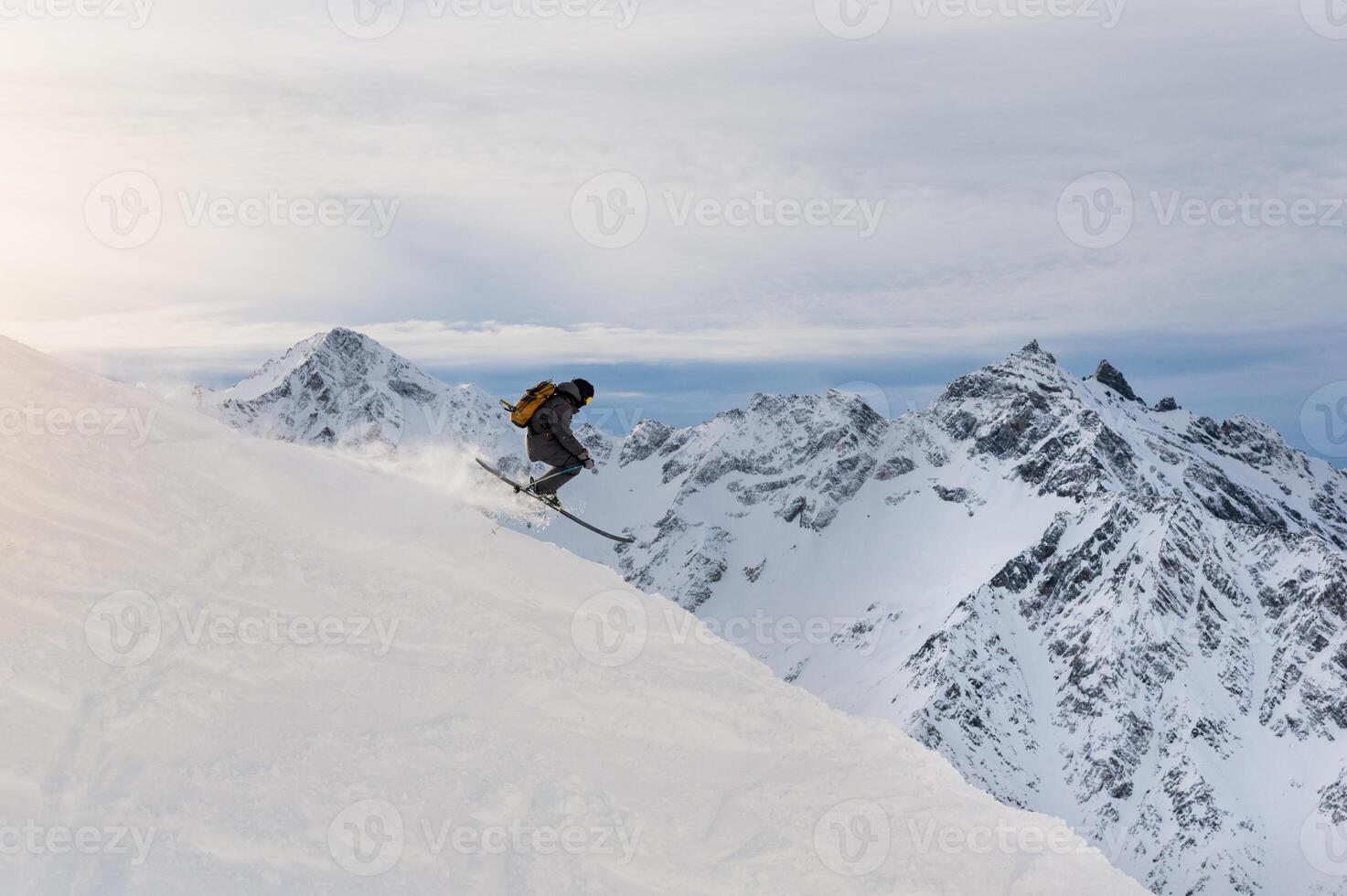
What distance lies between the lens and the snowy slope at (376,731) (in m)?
10.8

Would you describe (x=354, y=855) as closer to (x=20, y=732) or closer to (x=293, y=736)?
(x=293, y=736)

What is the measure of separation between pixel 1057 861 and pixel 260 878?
31.2ft

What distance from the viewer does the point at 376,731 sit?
41.7 feet

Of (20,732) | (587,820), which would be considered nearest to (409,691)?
(587,820)

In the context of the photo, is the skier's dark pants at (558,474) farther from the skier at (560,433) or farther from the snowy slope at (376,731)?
the snowy slope at (376,731)

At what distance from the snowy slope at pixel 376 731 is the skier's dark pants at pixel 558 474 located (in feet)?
10.1

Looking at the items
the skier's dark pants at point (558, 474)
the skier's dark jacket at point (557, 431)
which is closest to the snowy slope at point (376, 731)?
the skier's dark jacket at point (557, 431)

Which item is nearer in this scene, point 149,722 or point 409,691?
point 149,722

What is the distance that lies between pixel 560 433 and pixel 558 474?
153 centimetres

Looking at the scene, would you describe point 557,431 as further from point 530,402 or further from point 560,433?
point 530,402

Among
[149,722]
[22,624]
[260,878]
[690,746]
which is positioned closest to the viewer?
[260,878]

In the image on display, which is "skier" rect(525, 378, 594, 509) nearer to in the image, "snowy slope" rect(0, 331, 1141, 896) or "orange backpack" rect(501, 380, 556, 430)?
"orange backpack" rect(501, 380, 556, 430)

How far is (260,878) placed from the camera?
10.3 meters

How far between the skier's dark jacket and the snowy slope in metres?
2.90
